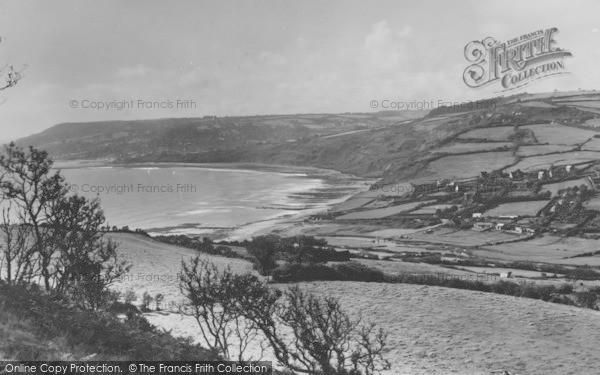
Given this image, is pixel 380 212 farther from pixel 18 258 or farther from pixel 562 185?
pixel 18 258

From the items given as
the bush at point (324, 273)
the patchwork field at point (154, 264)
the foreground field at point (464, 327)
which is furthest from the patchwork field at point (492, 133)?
the foreground field at point (464, 327)

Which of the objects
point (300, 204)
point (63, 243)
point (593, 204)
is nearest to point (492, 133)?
point (300, 204)

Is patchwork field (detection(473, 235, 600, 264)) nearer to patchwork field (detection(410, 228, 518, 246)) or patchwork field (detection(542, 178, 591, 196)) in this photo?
patchwork field (detection(410, 228, 518, 246))

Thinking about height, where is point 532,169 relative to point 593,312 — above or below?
above

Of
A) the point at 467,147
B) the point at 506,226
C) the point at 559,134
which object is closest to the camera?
the point at 506,226

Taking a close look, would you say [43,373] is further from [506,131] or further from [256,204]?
[506,131]

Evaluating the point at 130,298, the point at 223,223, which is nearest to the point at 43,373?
the point at 130,298
